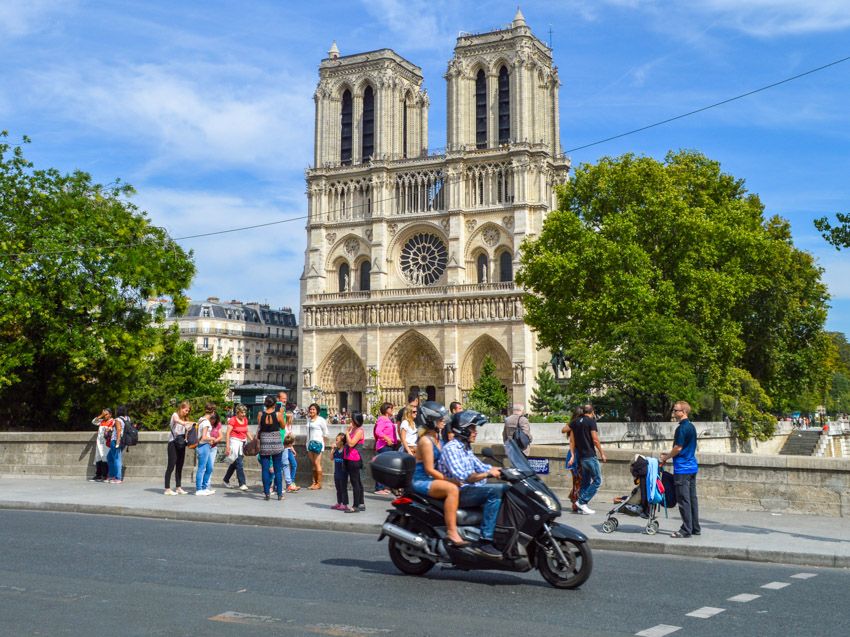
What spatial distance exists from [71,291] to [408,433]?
36.7 ft

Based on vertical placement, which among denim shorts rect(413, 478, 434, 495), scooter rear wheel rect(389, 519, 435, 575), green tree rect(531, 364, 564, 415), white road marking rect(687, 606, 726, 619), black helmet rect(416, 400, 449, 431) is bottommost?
white road marking rect(687, 606, 726, 619)

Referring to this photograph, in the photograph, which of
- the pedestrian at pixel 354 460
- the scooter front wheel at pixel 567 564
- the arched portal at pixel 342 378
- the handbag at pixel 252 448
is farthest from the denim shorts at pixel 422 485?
the arched portal at pixel 342 378

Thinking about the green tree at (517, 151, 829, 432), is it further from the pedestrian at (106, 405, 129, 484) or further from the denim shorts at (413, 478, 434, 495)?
the denim shorts at (413, 478, 434, 495)

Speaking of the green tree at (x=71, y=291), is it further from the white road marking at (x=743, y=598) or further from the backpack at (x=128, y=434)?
the white road marking at (x=743, y=598)

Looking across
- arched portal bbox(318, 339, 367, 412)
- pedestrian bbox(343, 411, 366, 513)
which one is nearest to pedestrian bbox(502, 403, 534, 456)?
pedestrian bbox(343, 411, 366, 513)

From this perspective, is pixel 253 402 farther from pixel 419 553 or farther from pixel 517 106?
pixel 419 553

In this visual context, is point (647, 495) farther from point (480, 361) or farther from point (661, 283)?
point (480, 361)

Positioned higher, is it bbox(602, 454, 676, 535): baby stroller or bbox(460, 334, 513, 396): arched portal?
bbox(460, 334, 513, 396): arched portal

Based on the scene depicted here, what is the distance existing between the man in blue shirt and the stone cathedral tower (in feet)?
137

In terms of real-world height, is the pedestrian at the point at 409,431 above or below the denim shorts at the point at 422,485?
above

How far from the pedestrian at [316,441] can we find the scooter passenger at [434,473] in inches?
242

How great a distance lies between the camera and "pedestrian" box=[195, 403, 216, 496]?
541 inches

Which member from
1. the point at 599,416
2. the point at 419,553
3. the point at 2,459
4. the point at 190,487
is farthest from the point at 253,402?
the point at 419,553

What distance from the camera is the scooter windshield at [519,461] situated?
7.02m
